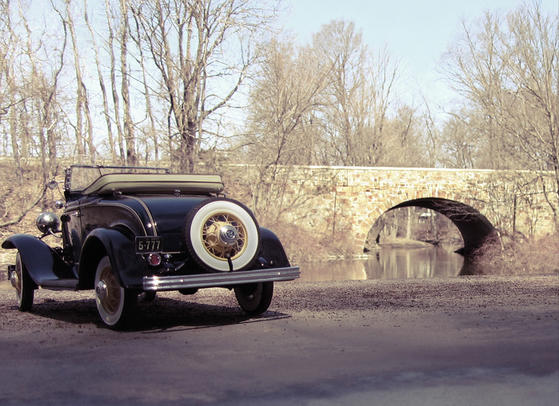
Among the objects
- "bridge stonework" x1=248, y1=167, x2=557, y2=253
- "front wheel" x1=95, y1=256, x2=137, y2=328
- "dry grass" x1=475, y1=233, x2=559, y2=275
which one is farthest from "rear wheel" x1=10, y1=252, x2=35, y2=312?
"bridge stonework" x1=248, y1=167, x2=557, y2=253

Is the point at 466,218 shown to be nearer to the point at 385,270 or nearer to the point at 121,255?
the point at 385,270

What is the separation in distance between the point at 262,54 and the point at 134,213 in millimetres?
18188

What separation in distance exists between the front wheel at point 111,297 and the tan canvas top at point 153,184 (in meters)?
0.74

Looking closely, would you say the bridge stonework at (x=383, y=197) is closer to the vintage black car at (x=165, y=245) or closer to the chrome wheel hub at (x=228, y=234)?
the vintage black car at (x=165, y=245)

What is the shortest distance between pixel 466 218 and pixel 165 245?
28.2 metres

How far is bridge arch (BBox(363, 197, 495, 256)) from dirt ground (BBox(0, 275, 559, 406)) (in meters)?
23.2

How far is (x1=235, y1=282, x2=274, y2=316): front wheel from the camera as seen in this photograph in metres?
6.52

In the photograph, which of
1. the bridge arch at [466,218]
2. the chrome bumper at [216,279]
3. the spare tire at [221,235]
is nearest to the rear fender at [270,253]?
the chrome bumper at [216,279]

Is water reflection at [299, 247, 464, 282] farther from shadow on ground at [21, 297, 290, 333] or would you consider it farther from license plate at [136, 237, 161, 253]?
license plate at [136, 237, 161, 253]

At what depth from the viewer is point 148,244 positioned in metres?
5.47

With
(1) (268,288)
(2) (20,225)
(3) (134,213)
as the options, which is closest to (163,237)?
(3) (134,213)

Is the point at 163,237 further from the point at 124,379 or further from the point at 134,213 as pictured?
the point at 124,379

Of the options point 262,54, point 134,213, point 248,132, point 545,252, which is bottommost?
point 545,252

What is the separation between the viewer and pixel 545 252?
22406 millimetres
